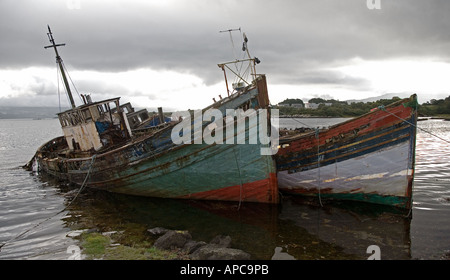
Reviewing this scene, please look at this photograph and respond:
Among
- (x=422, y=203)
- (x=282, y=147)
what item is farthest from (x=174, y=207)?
(x=422, y=203)

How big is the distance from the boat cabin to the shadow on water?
3.01m

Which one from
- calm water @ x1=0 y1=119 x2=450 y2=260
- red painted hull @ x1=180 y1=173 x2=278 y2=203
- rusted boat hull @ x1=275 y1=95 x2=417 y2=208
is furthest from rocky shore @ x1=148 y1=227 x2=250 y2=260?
rusted boat hull @ x1=275 y1=95 x2=417 y2=208

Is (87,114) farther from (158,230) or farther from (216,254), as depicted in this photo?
(216,254)

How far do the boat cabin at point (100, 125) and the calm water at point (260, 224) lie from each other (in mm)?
2505

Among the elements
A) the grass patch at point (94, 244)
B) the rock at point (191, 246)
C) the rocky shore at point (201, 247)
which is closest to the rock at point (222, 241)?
the rocky shore at point (201, 247)

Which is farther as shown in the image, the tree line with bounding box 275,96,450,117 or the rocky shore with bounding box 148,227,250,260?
the tree line with bounding box 275,96,450,117

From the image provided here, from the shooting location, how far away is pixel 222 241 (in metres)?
7.45

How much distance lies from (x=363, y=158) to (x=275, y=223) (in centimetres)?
357

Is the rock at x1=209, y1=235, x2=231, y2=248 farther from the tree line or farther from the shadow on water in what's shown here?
the tree line

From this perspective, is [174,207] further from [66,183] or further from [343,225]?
[66,183]

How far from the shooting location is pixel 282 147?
1093 centimetres

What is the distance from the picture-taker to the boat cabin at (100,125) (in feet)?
43.0

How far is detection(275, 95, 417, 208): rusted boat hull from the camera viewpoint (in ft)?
28.6
